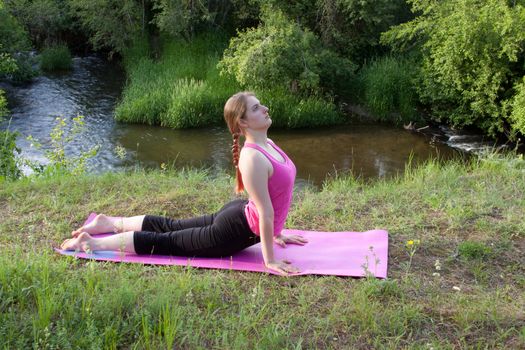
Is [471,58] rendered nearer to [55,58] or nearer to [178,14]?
[178,14]

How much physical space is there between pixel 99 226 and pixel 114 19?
13.3 meters

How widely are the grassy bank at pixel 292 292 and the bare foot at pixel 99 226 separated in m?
0.29

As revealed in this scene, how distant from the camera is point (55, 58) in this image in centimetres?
1758

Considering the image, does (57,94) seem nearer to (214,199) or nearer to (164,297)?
(214,199)

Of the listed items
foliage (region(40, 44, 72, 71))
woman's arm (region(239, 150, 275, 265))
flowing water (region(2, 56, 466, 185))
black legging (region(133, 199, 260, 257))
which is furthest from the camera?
foliage (region(40, 44, 72, 71))

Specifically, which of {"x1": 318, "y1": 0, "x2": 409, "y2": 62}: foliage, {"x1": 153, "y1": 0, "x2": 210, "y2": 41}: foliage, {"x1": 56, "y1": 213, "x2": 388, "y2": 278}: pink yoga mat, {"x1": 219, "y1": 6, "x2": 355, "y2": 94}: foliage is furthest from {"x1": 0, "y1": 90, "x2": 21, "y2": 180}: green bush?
{"x1": 153, "y1": 0, "x2": 210, "y2": 41}: foliage

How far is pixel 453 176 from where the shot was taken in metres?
6.23

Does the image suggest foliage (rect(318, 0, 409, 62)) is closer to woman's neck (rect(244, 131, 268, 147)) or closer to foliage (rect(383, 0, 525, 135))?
foliage (rect(383, 0, 525, 135))

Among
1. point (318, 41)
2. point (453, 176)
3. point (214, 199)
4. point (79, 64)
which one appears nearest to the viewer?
point (214, 199)

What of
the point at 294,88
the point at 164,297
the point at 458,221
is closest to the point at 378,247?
the point at 458,221

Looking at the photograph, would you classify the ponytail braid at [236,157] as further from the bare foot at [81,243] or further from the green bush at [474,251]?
the green bush at [474,251]

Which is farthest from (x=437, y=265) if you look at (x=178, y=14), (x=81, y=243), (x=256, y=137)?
(x=178, y=14)

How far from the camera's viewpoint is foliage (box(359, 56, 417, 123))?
13508 millimetres

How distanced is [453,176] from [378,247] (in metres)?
2.29
